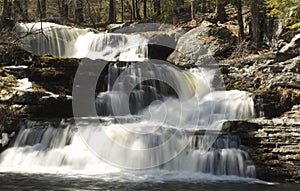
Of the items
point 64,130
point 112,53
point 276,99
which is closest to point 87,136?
point 64,130

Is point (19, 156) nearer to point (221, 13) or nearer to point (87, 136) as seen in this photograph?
point (87, 136)

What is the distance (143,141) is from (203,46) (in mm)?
8884

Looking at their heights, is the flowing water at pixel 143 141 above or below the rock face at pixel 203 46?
below

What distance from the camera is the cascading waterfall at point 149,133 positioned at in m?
10.4

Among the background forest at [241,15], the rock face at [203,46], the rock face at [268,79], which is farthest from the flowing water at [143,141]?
the background forest at [241,15]

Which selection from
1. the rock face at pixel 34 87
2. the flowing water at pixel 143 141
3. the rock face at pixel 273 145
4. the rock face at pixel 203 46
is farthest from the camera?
the rock face at pixel 203 46

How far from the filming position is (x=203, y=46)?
18781 millimetres

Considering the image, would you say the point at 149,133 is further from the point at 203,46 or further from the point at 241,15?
the point at 241,15

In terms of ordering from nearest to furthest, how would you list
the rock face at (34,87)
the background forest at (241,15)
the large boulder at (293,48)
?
the rock face at (34,87) < the large boulder at (293,48) < the background forest at (241,15)

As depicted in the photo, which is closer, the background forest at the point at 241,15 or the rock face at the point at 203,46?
the background forest at the point at 241,15

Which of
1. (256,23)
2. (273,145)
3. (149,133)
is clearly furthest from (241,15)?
(273,145)

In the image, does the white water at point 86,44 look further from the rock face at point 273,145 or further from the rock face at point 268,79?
the rock face at point 273,145

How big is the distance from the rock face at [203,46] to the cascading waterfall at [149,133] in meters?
1.74

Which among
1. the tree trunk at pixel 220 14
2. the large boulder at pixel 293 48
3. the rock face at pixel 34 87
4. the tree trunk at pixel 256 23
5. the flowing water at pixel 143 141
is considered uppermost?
the tree trunk at pixel 220 14
